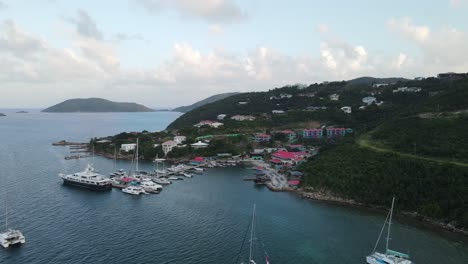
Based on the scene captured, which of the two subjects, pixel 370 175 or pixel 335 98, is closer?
pixel 370 175

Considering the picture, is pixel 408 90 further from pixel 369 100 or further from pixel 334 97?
pixel 334 97

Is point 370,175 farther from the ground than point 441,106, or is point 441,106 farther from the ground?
point 441,106

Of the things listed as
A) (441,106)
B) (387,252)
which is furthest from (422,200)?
(441,106)

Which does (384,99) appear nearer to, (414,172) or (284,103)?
(284,103)

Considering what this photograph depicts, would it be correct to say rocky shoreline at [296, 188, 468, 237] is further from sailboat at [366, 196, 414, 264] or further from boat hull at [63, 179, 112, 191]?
boat hull at [63, 179, 112, 191]

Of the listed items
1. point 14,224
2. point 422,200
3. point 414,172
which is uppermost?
point 414,172

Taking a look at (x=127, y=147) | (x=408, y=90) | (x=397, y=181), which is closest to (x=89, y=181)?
(x=127, y=147)

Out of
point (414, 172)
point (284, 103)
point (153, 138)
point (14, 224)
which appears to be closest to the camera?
point (14, 224)
